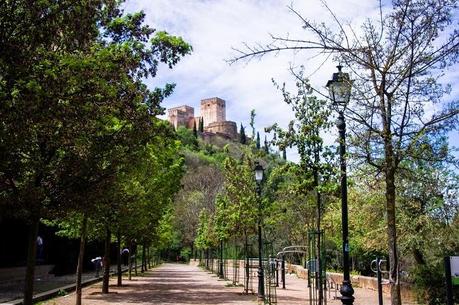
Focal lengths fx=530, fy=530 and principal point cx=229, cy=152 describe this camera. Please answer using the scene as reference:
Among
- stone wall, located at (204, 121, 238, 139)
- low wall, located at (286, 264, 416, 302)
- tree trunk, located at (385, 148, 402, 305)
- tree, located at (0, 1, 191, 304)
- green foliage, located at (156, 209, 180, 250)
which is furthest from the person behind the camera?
stone wall, located at (204, 121, 238, 139)

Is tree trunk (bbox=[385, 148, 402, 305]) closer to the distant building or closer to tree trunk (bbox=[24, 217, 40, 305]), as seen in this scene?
tree trunk (bbox=[24, 217, 40, 305])

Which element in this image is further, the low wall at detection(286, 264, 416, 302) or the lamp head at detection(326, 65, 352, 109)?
the low wall at detection(286, 264, 416, 302)

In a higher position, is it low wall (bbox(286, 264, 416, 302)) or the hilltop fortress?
the hilltop fortress

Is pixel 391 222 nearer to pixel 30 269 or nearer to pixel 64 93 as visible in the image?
pixel 64 93

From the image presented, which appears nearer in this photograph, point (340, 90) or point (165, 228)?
point (340, 90)

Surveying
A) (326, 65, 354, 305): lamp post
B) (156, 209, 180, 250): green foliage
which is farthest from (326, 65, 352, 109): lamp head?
(156, 209, 180, 250): green foliage

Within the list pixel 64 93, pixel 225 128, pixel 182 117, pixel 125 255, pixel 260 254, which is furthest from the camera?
pixel 182 117

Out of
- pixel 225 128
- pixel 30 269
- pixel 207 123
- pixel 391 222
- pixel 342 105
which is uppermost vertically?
pixel 207 123

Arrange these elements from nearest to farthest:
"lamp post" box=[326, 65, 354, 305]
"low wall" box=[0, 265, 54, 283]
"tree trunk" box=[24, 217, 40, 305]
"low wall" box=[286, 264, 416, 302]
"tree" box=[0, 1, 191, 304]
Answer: "tree" box=[0, 1, 191, 304] → "lamp post" box=[326, 65, 354, 305] → "tree trunk" box=[24, 217, 40, 305] → "low wall" box=[286, 264, 416, 302] → "low wall" box=[0, 265, 54, 283]

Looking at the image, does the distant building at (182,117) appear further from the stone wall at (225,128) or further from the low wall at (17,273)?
the low wall at (17,273)

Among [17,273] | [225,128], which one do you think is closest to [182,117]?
[225,128]

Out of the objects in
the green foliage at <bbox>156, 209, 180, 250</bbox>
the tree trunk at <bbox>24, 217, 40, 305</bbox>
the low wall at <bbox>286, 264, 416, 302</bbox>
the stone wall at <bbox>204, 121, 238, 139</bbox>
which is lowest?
the low wall at <bbox>286, 264, 416, 302</bbox>

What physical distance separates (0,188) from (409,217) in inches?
600

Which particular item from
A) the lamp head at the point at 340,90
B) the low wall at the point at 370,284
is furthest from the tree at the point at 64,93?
the low wall at the point at 370,284
